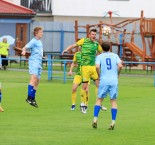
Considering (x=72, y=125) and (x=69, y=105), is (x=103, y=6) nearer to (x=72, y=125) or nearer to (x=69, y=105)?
(x=69, y=105)

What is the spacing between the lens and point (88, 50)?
65.7 feet

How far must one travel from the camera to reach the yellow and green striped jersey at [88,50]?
19.9 m

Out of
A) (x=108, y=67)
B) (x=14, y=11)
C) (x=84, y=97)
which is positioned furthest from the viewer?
(x=14, y=11)

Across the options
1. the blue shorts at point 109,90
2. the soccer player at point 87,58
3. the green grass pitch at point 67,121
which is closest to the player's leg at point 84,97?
the soccer player at point 87,58

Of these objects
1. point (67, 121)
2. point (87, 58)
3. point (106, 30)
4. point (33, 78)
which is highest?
point (106, 30)

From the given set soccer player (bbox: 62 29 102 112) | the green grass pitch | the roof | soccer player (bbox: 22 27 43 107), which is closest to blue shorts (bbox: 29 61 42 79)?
soccer player (bbox: 22 27 43 107)

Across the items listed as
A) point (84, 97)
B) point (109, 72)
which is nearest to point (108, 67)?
point (109, 72)

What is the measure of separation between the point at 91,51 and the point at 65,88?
27.9ft

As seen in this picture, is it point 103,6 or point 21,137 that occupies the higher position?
point 103,6

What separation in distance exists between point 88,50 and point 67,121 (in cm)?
301

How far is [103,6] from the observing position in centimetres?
5878

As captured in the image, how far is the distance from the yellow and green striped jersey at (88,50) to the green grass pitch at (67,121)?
3.80ft

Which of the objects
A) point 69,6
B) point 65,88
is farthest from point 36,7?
point 65,88

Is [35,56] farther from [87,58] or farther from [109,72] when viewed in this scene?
[109,72]
